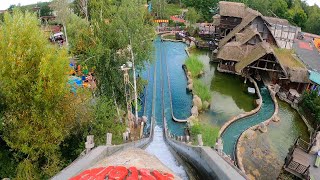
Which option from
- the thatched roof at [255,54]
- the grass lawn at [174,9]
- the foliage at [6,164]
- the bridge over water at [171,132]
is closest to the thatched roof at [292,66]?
the thatched roof at [255,54]

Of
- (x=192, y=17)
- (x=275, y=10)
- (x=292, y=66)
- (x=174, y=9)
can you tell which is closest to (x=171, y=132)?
(x=292, y=66)

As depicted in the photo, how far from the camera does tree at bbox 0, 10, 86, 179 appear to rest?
9938 millimetres

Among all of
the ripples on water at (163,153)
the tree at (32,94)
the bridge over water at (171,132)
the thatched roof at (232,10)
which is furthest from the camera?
the thatched roof at (232,10)

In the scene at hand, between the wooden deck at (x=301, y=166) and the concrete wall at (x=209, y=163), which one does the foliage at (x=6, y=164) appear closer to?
the concrete wall at (x=209, y=163)

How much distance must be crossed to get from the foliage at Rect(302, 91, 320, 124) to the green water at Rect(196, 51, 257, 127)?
3.54 metres

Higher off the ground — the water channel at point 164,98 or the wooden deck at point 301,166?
the water channel at point 164,98

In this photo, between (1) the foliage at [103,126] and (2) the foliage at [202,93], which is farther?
(2) the foliage at [202,93]

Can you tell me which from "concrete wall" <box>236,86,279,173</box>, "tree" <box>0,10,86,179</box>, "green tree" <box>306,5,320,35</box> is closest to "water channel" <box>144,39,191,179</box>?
"concrete wall" <box>236,86,279,173</box>

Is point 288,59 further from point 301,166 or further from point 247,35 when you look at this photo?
point 301,166

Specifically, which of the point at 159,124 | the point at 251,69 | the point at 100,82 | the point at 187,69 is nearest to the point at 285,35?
the point at 251,69

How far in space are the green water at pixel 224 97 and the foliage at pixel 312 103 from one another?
354cm

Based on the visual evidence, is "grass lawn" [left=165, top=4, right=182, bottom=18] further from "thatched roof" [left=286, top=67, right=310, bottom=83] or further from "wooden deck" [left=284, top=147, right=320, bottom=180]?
"wooden deck" [left=284, top=147, right=320, bottom=180]

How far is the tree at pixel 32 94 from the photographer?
9938 millimetres

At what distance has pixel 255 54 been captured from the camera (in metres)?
24.8
